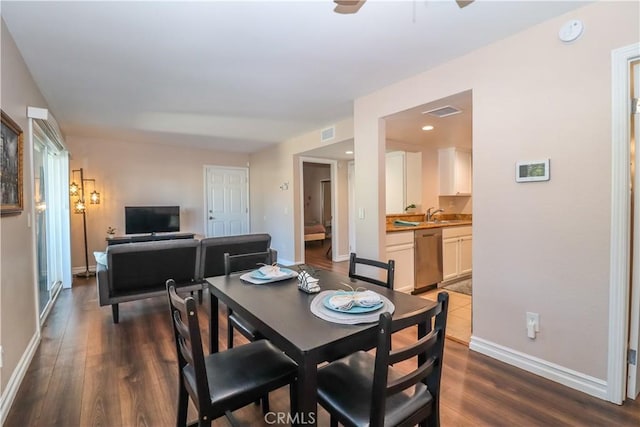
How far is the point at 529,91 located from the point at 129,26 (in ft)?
9.09

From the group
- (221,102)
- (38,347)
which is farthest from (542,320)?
(38,347)

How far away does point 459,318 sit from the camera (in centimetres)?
312

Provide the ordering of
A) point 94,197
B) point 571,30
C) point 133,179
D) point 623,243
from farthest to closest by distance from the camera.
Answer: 1. point 133,179
2. point 94,197
3. point 571,30
4. point 623,243

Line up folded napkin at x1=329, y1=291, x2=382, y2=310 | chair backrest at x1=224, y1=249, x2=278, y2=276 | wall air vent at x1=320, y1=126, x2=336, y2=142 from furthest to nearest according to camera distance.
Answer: wall air vent at x1=320, y1=126, x2=336, y2=142, chair backrest at x1=224, y1=249, x2=278, y2=276, folded napkin at x1=329, y1=291, x2=382, y2=310

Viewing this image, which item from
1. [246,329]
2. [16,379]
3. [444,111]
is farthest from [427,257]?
[16,379]

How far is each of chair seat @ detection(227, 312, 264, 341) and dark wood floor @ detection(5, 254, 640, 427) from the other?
1.38 ft

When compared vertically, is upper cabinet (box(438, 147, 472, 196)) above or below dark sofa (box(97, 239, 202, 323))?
above

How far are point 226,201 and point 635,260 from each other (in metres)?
6.55

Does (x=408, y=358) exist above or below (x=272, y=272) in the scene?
below

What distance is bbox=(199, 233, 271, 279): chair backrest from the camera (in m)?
3.50

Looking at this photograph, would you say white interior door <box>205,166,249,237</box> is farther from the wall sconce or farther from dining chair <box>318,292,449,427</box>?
dining chair <box>318,292,449,427</box>

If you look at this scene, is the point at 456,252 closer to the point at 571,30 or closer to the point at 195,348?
the point at 571,30

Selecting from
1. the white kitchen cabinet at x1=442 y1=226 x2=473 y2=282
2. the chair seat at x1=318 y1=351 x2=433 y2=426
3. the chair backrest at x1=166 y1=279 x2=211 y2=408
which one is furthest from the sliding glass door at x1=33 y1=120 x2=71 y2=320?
the white kitchen cabinet at x1=442 y1=226 x2=473 y2=282

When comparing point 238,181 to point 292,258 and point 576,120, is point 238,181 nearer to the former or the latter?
point 292,258
